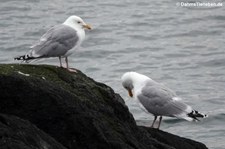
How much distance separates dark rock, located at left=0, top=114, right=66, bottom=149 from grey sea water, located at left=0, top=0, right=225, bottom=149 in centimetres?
698

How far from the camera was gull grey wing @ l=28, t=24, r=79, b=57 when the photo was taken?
9391 mm

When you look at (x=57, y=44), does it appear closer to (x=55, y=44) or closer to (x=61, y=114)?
(x=55, y=44)

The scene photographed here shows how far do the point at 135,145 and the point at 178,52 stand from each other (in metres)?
11.6

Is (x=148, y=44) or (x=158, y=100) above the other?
(x=158, y=100)

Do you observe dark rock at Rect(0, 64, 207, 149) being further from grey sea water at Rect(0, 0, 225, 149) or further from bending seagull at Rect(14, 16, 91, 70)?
grey sea water at Rect(0, 0, 225, 149)

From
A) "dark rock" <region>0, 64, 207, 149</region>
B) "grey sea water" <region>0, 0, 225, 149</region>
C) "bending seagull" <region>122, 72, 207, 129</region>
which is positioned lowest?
"grey sea water" <region>0, 0, 225, 149</region>

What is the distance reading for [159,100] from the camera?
984 cm

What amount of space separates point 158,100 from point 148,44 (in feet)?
31.2

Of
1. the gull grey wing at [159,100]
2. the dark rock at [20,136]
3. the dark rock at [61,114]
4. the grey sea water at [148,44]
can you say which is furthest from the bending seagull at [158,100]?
the dark rock at [20,136]

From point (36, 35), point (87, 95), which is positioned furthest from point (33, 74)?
point (36, 35)

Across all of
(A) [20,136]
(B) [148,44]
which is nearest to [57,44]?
(A) [20,136]

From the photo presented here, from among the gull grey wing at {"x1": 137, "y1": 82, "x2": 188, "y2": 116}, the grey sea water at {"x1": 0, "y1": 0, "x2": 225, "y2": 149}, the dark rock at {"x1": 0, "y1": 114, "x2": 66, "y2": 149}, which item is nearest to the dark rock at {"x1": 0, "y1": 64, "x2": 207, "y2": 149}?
the dark rock at {"x1": 0, "y1": 114, "x2": 66, "y2": 149}

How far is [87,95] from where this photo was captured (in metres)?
7.41

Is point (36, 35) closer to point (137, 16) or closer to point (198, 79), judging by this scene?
point (137, 16)
